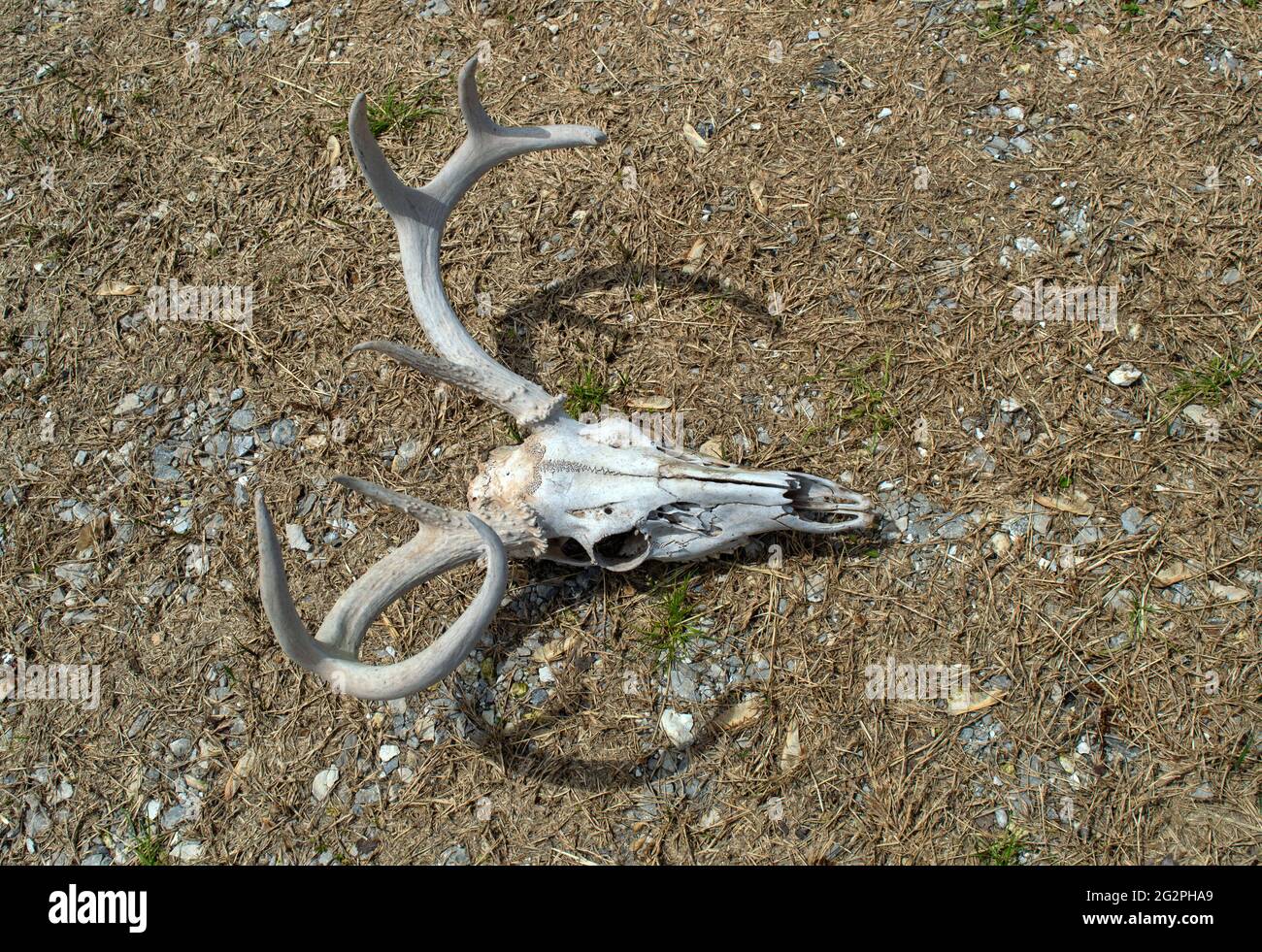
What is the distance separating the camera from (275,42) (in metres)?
4.65

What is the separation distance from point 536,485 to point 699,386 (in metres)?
1.06

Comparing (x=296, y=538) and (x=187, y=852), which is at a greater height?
(x=296, y=538)

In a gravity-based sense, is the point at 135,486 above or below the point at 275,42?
below

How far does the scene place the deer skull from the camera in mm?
3070

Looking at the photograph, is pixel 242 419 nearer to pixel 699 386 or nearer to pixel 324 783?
pixel 324 783

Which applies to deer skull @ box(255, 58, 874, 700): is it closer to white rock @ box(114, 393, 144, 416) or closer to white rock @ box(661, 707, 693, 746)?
white rock @ box(661, 707, 693, 746)

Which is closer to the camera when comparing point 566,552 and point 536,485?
point 536,485

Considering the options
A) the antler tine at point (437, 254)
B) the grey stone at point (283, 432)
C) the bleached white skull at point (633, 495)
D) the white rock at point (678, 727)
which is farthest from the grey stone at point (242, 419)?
the white rock at point (678, 727)

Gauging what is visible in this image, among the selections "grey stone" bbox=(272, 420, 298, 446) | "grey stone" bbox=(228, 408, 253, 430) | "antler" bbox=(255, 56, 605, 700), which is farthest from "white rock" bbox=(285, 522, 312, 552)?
"antler" bbox=(255, 56, 605, 700)

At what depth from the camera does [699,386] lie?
390 cm

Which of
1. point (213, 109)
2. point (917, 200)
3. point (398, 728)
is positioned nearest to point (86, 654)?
point (398, 728)

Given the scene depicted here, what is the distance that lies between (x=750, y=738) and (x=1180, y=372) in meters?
2.49

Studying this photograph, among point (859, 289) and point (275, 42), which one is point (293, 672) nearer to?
point (859, 289)

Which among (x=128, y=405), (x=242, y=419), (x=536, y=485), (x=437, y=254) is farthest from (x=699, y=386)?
(x=128, y=405)
